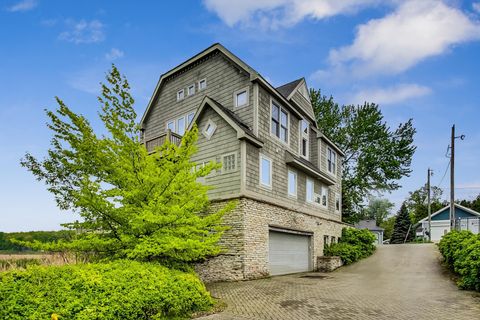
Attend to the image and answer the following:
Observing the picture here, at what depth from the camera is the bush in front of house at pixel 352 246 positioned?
2188 centimetres

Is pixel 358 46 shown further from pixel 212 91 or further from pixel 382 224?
pixel 382 224

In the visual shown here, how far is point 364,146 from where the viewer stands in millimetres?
35281

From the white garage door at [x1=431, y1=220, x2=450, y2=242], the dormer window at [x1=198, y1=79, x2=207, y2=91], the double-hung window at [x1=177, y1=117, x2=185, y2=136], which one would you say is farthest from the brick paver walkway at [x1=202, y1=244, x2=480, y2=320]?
the white garage door at [x1=431, y1=220, x2=450, y2=242]

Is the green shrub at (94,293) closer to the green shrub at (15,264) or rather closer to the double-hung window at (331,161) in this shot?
the green shrub at (15,264)

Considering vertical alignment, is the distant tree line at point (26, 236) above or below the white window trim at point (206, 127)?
below

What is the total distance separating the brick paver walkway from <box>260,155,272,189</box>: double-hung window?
4.64 m

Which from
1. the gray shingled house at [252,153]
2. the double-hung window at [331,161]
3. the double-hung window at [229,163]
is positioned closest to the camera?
the gray shingled house at [252,153]

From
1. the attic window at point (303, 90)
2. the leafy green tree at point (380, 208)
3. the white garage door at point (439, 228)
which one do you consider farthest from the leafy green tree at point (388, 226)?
the attic window at point (303, 90)

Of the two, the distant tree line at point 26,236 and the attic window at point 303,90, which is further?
the distant tree line at point 26,236

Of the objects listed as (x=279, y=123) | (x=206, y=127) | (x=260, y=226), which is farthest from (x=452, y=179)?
(x=206, y=127)

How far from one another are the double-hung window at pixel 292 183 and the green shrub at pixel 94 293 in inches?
464

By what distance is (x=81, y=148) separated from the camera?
9.42m

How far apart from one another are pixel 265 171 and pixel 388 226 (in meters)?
71.8

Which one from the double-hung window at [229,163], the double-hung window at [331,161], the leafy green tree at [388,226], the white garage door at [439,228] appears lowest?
the leafy green tree at [388,226]
